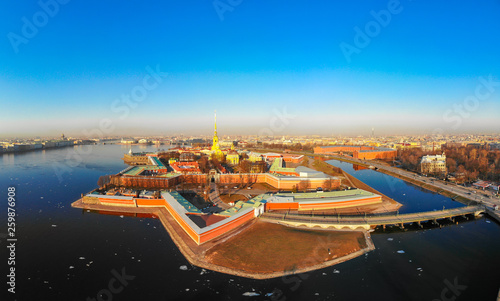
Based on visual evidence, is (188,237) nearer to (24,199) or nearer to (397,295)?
(397,295)

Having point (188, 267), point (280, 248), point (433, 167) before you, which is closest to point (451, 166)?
point (433, 167)


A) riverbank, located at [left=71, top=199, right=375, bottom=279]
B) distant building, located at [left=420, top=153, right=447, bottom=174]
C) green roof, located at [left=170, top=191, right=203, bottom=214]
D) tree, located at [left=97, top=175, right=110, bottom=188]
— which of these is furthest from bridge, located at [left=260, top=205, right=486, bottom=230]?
distant building, located at [left=420, top=153, right=447, bottom=174]

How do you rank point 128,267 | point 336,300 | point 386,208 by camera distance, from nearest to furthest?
point 336,300 < point 128,267 < point 386,208

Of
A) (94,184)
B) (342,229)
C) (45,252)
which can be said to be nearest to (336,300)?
(342,229)

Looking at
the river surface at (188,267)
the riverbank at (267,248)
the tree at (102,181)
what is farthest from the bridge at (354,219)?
the tree at (102,181)

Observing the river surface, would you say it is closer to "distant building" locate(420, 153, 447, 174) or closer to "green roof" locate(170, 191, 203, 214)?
"green roof" locate(170, 191, 203, 214)

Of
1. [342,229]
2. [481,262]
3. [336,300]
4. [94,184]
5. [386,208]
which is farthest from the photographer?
[94,184]
